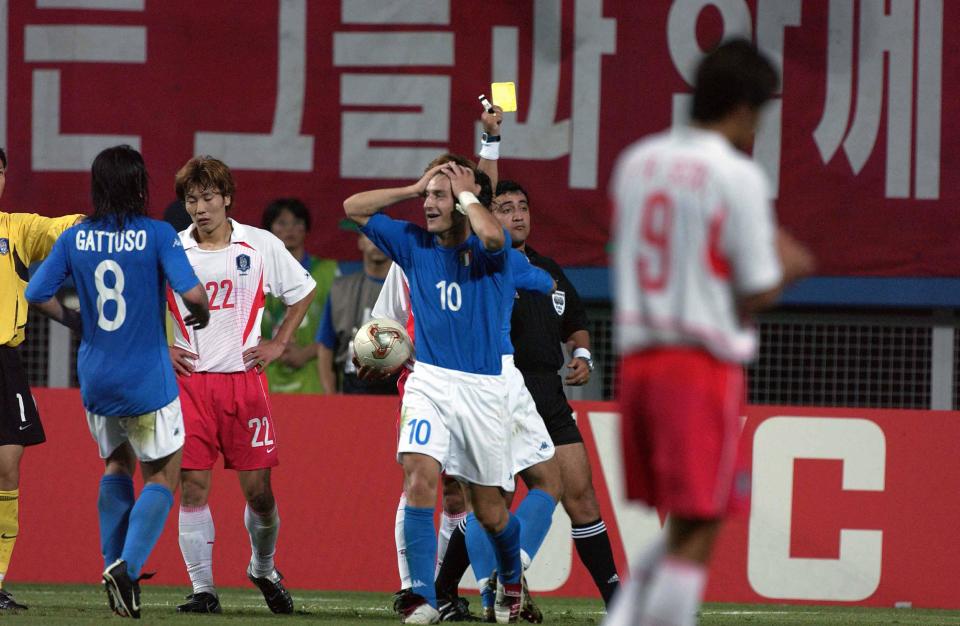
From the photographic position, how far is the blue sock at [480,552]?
249 inches

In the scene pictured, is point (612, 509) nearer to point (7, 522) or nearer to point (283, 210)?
point (283, 210)

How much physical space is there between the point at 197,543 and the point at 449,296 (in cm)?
163

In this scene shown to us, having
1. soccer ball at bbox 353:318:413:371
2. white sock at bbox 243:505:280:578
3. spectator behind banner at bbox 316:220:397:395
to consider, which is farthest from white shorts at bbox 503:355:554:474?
spectator behind banner at bbox 316:220:397:395

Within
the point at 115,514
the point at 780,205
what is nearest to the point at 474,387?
the point at 115,514

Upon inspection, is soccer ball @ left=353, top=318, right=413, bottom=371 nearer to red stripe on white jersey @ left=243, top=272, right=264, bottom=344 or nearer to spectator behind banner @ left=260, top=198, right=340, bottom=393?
red stripe on white jersey @ left=243, top=272, right=264, bottom=344

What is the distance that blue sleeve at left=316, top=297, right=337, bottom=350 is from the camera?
930 centimetres

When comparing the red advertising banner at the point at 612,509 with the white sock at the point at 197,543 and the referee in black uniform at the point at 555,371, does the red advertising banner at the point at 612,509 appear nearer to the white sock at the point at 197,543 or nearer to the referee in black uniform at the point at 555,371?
the referee in black uniform at the point at 555,371

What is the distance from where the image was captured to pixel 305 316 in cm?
958

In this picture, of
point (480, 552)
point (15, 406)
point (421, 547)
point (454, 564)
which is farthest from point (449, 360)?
point (15, 406)

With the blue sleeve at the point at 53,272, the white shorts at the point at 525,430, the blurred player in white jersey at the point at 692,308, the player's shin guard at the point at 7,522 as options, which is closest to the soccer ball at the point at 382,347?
the white shorts at the point at 525,430

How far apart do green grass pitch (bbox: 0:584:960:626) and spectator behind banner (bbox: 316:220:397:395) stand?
1408mm

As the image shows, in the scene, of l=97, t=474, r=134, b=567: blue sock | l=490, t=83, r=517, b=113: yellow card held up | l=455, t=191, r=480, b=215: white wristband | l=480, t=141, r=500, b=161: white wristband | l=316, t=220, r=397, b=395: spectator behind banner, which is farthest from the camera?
l=316, t=220, r=397, b=395: spectator behind banner

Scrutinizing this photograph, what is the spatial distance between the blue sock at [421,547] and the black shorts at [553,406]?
44.5 inches

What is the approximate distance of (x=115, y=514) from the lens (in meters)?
5.96
